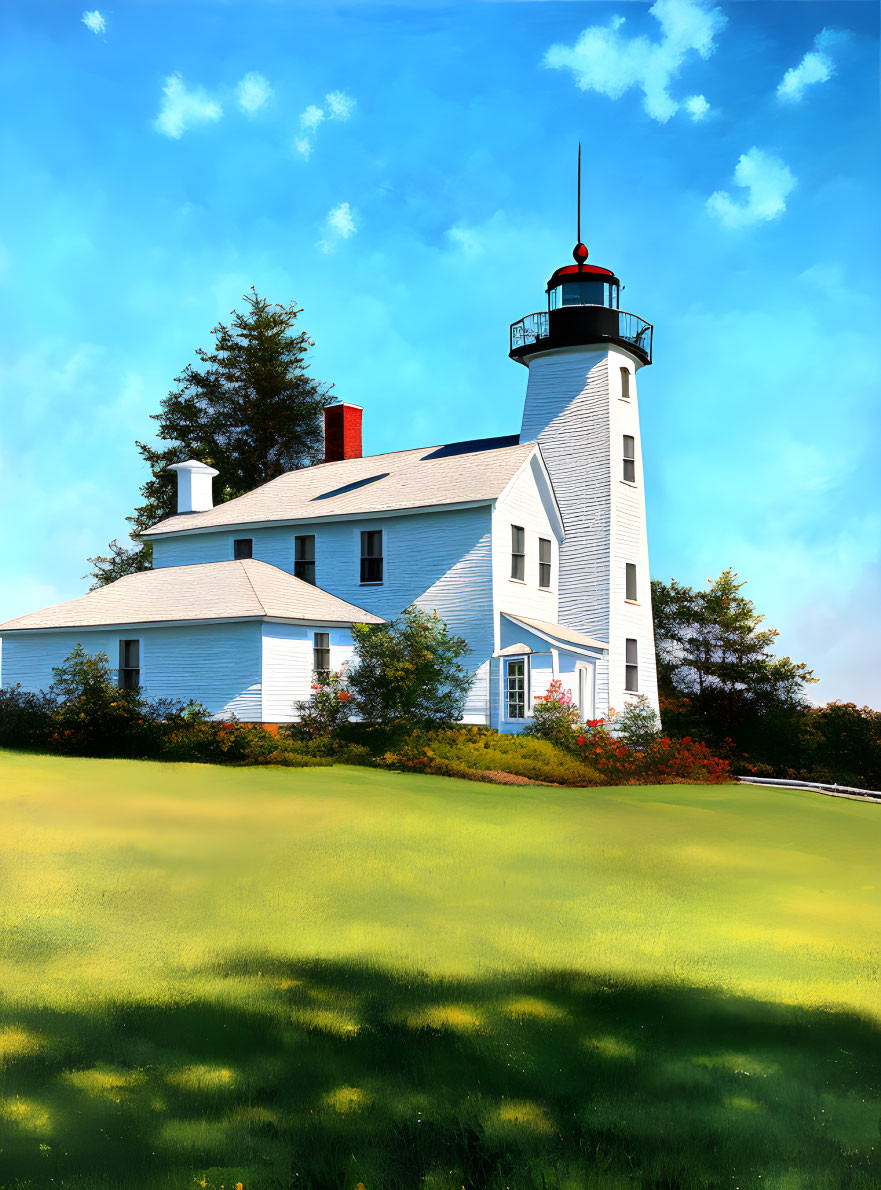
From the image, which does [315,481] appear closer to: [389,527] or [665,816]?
[389,527]

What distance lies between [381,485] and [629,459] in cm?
782

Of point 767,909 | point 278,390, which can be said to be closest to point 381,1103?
point 767,909

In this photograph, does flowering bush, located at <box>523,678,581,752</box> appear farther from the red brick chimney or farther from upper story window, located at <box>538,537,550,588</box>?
the red brick chimney

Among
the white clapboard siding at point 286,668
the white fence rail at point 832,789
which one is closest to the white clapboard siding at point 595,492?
the white fence rail at point 832,789

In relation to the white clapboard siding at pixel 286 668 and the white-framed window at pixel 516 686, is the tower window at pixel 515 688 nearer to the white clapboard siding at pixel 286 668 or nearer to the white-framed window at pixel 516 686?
the white-framed window at pixel 516 686

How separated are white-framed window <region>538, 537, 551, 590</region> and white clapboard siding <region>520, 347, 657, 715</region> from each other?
724mm

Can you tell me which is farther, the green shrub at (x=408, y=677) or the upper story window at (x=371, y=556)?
the upper story window at (x=371, y=556)

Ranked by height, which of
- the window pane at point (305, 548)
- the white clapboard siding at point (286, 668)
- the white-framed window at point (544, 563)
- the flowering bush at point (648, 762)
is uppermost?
the window pane at point (305, 548)

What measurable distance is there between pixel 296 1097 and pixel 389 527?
25.1 metres

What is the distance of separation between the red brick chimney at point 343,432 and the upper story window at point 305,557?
22.7 feet

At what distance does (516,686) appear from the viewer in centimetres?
2852

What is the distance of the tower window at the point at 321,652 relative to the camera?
2870 centimetres

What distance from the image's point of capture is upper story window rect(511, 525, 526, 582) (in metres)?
30.1

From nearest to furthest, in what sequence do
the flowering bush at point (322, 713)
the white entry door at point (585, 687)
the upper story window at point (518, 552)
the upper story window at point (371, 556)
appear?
the flowering bush at point (322, 713) → the white entry door at point (585, 687) → the upper story window at point (518, 552) → the upper story window at point (371, 556)
